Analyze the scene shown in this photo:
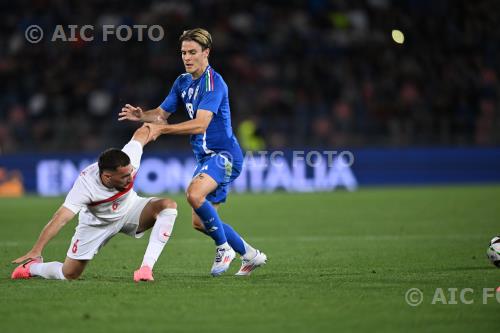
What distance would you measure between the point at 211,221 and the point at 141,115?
1233 millimetres

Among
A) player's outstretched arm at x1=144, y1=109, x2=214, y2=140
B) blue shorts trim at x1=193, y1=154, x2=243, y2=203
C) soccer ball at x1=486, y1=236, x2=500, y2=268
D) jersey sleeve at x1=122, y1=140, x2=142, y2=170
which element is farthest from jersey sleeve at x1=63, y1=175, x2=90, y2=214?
soccer ball at x1=486, y1=236, x2=500, y2=268

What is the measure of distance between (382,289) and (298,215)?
8973 mm

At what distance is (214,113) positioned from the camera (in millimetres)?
9047

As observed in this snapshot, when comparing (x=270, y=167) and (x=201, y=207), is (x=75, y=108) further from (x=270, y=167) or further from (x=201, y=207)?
(x=201, y=207)

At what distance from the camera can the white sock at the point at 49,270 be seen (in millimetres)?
8594

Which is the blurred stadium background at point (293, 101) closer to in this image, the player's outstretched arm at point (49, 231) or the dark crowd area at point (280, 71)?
the dark crowd area at point (280, 71)

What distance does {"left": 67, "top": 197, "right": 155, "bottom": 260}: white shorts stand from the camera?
852 cm

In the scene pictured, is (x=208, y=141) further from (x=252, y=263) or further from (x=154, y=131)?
(x=252, y=263)

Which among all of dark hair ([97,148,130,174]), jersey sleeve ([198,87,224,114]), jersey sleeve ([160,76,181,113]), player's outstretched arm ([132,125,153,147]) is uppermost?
jersey sleeve ([160,76,181,113])

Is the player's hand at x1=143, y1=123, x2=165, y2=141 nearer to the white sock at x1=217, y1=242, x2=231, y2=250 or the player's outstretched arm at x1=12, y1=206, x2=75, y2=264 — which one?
the player's outstretched arm at x1=12, y1=206, x2=75, y2=264

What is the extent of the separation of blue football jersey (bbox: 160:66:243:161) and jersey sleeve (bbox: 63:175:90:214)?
1.50 metres

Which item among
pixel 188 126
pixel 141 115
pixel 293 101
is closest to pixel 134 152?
pixel 188 126

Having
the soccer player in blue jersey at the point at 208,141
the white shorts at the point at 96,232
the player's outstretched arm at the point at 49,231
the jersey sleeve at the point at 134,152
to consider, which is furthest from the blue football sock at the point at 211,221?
the player's outstretched arm at the point at 49,231

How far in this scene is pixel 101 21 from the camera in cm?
2520
